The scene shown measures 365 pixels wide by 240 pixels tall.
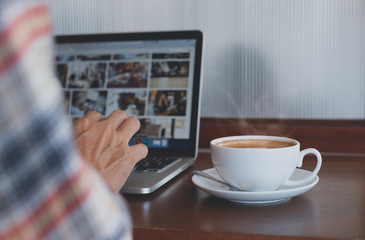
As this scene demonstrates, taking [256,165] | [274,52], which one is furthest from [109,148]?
[274,52]

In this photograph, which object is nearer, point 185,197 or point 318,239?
point 318,239

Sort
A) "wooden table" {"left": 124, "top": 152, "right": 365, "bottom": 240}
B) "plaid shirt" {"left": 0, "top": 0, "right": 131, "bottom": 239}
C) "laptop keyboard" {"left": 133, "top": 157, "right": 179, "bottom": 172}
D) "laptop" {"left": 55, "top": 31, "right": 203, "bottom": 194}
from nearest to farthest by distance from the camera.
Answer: "plaid shirt" {"left": 0, "top": 0, "right": 131, "bottom": 239} → "wooden table" {"left": 124, "top": 152, "right": 365, "bottom": 240} → "laptop keyboard" {"left": 133, "top": 157, "right": 179, "bottom": 172} → "laptop" {"left": 55, "top": 31, "right": 203, "bottom": 194}

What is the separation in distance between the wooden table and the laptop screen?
0.23 metres

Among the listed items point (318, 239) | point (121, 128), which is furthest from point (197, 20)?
point (318, 239)

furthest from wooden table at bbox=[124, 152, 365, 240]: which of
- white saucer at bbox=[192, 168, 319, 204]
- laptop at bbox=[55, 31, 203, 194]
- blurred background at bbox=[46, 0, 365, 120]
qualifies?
blurred background at bbox=[46, 0, 365, 120]

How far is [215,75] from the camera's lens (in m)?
1.05

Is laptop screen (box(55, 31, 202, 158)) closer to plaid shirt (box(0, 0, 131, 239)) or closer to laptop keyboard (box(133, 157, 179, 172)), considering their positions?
laptop keyboard (box(133, 157, 179, 172))

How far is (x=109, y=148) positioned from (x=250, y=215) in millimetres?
207

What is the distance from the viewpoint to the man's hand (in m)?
0.54

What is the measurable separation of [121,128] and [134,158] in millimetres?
55

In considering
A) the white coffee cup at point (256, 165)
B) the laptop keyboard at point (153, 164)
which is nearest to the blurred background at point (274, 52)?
the laptop keyboard at point (153, 164)

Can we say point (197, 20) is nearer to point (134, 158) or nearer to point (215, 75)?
point (215, 75)

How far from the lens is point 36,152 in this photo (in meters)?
0.22

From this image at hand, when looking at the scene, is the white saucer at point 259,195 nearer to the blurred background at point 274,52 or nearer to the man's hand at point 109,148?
the man's hand at point 109,148
